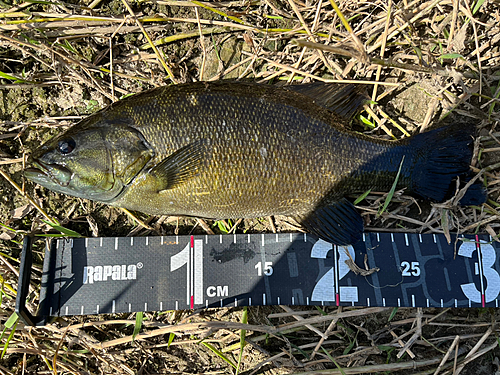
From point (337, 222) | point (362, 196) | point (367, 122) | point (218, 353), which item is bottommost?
point (218, 353)

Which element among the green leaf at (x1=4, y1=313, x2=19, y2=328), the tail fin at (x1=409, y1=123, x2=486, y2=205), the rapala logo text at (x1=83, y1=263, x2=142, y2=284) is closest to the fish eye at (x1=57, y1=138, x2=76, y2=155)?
the rapala logo text at (x1=83, y1=263, x2=142, y2=284)

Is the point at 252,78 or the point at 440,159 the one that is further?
the point at 252,78

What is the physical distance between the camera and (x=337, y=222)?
2.74 meters

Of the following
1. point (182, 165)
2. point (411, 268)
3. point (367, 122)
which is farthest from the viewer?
point (367, 122)

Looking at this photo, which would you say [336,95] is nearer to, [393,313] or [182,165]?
[182,165]

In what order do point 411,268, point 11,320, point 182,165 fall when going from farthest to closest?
point 411,268 → point 11,320 → point 182,165

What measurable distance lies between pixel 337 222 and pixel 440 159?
1.02 meters

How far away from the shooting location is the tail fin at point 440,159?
107 inches

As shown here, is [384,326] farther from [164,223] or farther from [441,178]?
[164,223]

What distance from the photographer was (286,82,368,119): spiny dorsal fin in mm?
2797

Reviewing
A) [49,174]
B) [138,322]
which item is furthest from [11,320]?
[49,174]

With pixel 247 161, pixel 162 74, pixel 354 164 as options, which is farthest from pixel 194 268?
pixel 162 74

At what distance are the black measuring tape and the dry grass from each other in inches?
6.2

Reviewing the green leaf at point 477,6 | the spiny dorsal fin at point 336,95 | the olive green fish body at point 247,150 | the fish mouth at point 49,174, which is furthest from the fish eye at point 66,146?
the green leaf at point 477,6
